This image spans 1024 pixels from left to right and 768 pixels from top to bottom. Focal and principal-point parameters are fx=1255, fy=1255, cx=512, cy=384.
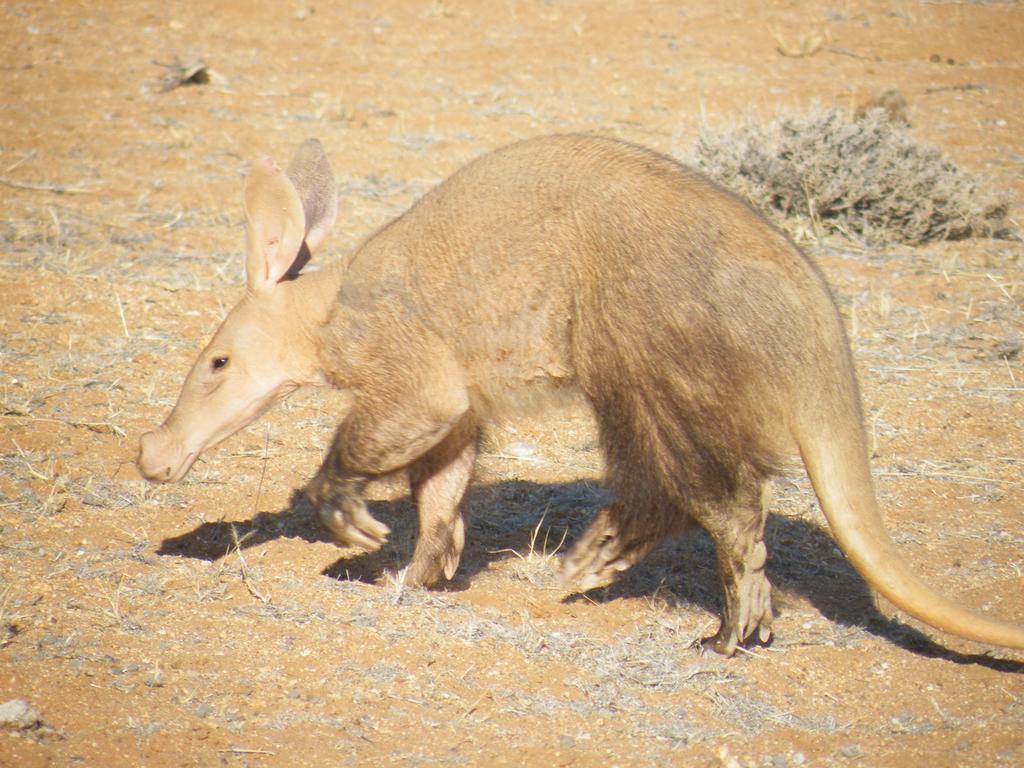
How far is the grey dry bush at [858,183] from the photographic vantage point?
780cm

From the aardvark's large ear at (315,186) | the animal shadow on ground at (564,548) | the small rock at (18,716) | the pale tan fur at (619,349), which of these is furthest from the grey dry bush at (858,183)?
the small rock at (18,716)

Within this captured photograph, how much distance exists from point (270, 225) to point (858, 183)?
4634 mm

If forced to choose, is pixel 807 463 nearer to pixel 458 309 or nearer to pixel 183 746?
pixel 458 309

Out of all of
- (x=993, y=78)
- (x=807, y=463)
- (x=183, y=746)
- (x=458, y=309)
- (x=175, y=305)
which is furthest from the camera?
(x=993, y=78)

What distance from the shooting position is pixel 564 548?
5.06 metres

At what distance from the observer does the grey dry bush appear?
7805 millimetres

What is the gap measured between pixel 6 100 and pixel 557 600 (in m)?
8.06

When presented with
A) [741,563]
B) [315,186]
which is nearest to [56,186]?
[315,186]

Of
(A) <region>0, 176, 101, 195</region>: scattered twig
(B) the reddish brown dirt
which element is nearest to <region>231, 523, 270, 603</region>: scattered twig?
(B) the reddish brown dirt

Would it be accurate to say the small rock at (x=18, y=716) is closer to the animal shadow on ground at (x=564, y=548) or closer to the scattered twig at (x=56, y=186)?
the animal shadow on ground at (x=564, y=548)

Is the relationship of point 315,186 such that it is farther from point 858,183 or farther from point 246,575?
point 858,183

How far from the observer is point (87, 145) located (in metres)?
9.62

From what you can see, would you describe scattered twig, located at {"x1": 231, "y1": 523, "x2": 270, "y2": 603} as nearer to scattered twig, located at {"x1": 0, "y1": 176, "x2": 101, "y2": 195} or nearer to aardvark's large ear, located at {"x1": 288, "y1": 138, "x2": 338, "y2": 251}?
aardvark's large ear, located at {"x1": 288, "y1": 138, "x2": 338, "y2": 251}

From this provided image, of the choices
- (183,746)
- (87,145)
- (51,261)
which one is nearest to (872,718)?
(183,746)
